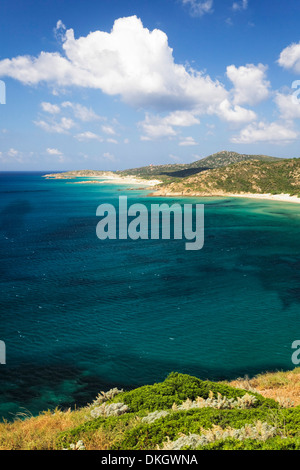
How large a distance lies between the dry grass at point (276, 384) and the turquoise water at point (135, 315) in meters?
1.29

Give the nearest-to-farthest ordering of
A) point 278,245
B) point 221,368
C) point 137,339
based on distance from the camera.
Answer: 1. point 221,368
2. point 137,339
3. point 278,245

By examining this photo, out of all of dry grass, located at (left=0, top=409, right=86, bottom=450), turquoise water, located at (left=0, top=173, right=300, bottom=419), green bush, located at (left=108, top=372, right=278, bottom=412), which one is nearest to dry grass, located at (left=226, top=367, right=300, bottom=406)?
turquoise water, located at (left=0, top=173, right=300, bottom=419)

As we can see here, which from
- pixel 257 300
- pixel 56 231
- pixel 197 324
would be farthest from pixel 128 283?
pixel 56 231

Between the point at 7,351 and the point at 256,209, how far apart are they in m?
89.5

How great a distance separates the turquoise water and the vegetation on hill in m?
5.05

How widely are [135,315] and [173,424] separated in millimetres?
16650

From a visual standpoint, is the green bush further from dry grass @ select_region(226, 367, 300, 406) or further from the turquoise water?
the turquoise water

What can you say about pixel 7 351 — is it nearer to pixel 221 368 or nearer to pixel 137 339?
pixel 137 339

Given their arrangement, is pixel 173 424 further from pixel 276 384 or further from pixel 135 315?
pixel 135 315

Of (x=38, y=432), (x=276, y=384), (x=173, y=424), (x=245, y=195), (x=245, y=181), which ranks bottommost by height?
(x=276, y=384)

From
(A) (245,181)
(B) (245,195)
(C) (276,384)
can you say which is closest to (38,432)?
(C) (276,384)

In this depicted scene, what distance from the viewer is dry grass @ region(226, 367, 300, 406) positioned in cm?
1433

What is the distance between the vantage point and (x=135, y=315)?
2569 centimetres
